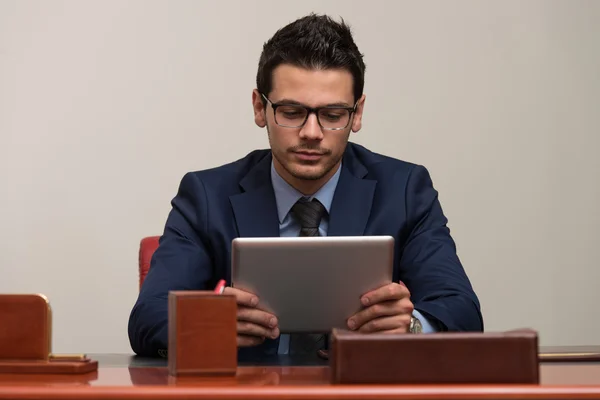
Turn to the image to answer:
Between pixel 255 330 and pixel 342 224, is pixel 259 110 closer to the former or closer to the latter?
pixel 342 224

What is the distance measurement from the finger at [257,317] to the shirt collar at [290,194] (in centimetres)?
59

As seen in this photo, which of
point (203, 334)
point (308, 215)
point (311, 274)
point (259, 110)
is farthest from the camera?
point (259, 110)

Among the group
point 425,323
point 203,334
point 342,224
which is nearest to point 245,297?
point 203,334

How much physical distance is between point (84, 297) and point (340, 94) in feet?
5.14

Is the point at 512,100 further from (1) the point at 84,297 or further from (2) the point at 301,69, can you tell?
(1) the point at 84,297

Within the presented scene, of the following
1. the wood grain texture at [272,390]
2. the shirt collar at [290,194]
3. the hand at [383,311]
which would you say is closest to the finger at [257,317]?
the hand at [383,311]

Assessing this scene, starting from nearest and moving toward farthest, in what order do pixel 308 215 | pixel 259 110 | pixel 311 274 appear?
pixel 311 274 → pixel 308 215 → pixel 259 110

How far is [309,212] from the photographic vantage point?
2.30 m

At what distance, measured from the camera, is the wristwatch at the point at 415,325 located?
1.96 m

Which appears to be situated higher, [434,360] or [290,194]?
[290,194]

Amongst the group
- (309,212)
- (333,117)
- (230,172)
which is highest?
(333,117)

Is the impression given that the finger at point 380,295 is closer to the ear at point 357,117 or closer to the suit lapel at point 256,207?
the suit lapel at point 256,207

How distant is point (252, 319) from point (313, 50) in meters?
0.82

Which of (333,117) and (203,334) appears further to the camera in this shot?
(333,117)
